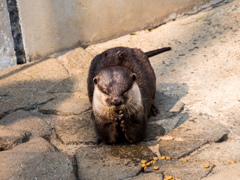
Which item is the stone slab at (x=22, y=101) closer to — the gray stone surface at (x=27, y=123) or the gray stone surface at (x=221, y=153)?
the gray stone surface at (x=27, y=123)

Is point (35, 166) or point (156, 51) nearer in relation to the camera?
point (35, 166)

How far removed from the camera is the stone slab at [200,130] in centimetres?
282

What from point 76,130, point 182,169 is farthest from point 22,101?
point 182,169

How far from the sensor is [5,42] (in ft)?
13.4

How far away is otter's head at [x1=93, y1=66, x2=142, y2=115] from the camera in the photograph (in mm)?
2558

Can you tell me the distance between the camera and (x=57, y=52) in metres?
4.44

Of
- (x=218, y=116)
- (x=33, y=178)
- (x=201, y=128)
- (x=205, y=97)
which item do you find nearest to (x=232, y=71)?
(x=205, y=97)

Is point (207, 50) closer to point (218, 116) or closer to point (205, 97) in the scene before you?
point (205, 97)

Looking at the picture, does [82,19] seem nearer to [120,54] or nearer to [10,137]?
[120,54]

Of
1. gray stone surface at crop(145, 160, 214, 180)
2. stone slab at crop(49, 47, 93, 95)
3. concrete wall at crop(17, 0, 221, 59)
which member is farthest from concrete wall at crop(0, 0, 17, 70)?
gray stone surface at crop(145, 160, 214, 180)

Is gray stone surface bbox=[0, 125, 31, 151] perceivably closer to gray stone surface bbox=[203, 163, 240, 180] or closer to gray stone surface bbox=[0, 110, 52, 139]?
gray stone surface bbox=[0, 110, 52, 139]

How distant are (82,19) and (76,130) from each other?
5.93 ft

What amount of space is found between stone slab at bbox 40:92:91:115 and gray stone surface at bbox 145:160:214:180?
1.05 m

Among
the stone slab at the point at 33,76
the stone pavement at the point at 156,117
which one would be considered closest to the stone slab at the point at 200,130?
the stone pavement at the point at 156,117
